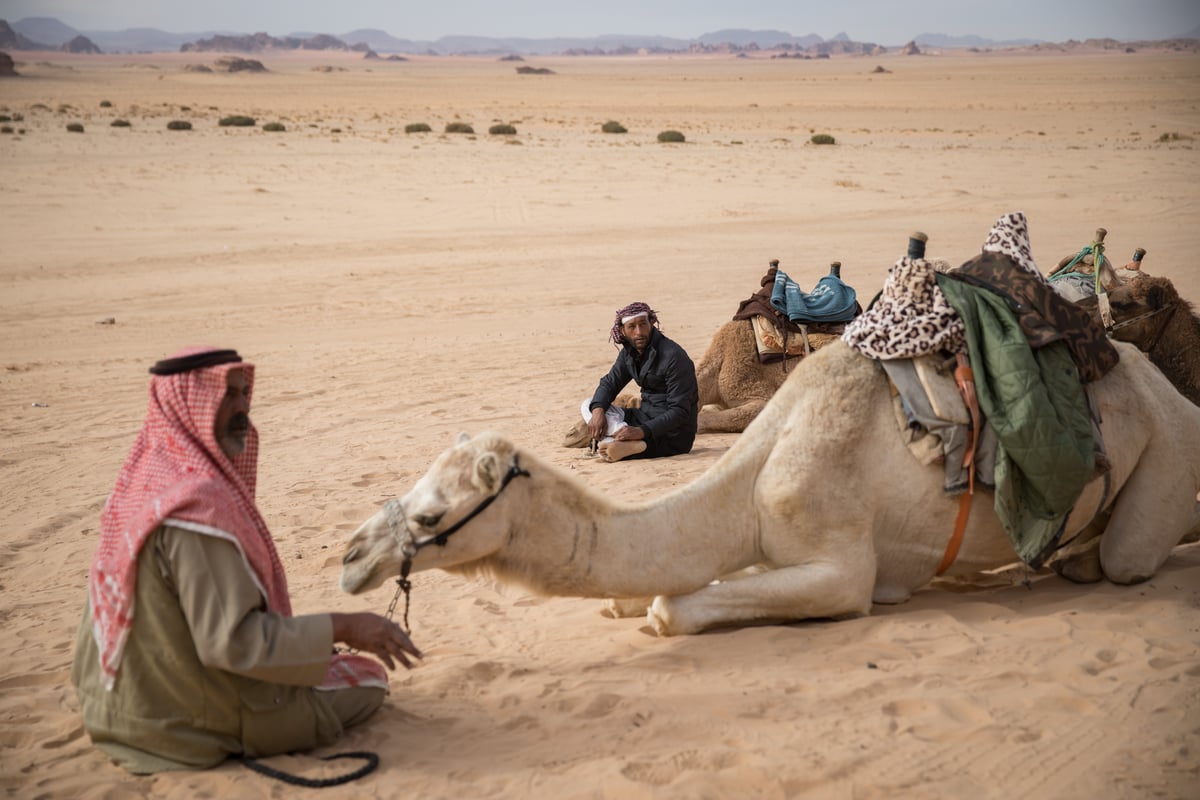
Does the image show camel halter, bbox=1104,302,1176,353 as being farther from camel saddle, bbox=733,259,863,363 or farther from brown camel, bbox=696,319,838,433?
brown camel, bbox=696,319,838,433

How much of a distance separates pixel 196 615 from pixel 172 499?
40 cm

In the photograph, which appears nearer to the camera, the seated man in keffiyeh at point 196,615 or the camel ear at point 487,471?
the seated man in keffiyeh at point 196,615

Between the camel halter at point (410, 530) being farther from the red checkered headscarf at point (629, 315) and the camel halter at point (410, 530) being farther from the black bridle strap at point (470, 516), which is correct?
the red checkered headscarf at point (629, 315)

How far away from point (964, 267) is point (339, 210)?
63.3 feet

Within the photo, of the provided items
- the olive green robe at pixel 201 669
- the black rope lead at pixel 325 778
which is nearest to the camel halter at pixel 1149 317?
the black rope lead at pixel 325 778

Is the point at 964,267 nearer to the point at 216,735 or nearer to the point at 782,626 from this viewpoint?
the point at 782,626

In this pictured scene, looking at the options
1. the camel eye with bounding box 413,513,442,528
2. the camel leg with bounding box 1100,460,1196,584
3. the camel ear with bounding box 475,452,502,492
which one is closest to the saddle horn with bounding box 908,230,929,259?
the camel leg with bounding box 1100,460,1196,584

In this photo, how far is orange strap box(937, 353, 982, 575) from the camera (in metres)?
5.09

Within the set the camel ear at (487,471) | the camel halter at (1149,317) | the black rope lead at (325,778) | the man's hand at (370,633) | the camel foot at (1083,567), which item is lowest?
the black rope lead at (325,778)

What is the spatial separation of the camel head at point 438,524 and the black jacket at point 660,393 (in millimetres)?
4129

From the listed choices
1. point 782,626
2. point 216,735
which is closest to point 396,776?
point 216,735

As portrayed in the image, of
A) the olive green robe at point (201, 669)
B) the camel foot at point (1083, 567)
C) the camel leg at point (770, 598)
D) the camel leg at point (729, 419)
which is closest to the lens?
the olive green robe at point (201, 669)

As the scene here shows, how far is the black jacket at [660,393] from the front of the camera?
867 cm

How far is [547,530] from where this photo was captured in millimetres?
4738
